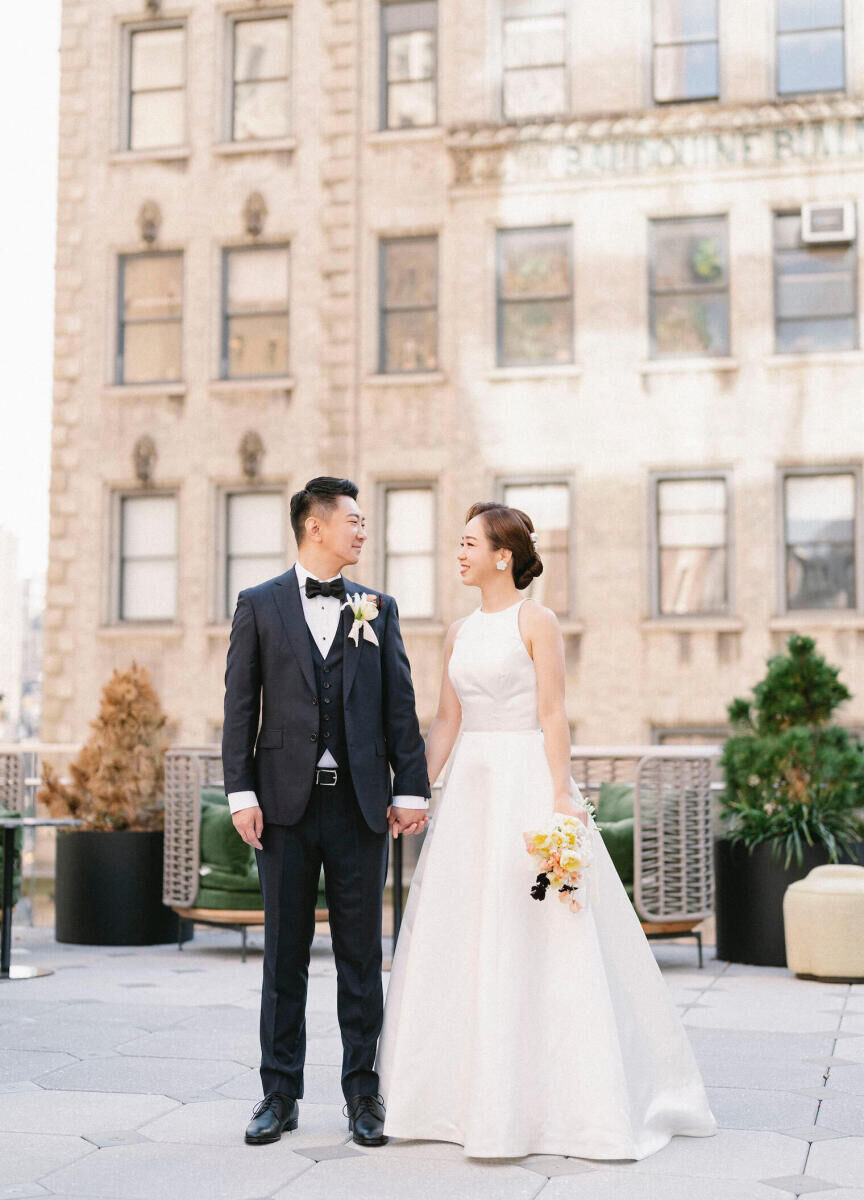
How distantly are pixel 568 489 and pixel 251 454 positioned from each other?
13.8 feet

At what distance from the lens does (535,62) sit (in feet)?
65.2

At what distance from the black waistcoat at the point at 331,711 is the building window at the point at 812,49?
16.3 meters

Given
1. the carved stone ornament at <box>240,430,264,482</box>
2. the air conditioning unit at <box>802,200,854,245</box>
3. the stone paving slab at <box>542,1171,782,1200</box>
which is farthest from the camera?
the carved stone ornament at <box>240,430,264,482</box>

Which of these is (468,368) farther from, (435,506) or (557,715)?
(557,715)

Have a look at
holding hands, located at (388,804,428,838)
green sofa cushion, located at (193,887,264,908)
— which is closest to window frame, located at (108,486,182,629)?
green sofa cushion, located at (193,887,264,908)

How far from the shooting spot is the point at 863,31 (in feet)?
62.3

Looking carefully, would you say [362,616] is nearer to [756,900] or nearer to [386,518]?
[756,900]

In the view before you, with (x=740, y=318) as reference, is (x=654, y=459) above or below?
below

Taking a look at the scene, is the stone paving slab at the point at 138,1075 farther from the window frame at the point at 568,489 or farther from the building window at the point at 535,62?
the building window at the point at 535,62

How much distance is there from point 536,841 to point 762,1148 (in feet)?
4.03

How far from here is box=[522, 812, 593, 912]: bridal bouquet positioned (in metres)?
4.73

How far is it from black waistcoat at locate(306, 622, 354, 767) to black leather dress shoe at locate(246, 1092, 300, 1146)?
1106 millimetres

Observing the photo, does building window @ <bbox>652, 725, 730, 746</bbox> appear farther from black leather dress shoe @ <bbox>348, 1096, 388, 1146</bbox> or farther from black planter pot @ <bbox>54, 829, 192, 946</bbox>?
black leather dress shoe @ <bbox>348, 1096, 388, 1146</bbox>

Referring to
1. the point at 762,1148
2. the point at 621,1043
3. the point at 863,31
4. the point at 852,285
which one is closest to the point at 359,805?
the point at 621,1043
